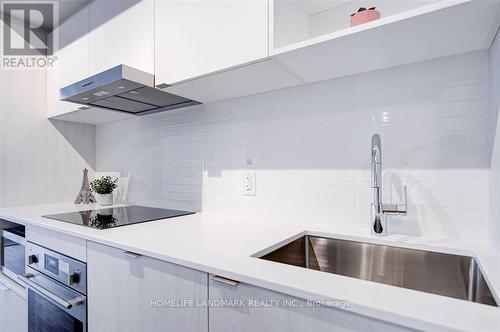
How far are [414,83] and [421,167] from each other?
0.99ft

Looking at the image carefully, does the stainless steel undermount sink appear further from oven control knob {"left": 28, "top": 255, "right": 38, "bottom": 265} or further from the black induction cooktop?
oven control knob {"left": 28, "top": 255, "right": 38, "bottom": 265}

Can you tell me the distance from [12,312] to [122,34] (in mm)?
1588

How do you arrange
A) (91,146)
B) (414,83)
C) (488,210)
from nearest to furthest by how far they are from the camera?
(488,210) → (414,83) → (91,146)

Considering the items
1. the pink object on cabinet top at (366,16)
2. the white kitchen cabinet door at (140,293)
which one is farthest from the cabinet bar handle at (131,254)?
the pink object on cabinet top at (366,16)

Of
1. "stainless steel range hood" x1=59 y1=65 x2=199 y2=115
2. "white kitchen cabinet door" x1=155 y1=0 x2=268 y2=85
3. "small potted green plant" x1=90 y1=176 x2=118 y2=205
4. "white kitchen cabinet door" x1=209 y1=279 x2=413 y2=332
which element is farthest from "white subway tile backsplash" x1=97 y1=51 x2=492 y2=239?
"white kitchen cabinet door" x1=209 y1=279 x2=413 y2=332

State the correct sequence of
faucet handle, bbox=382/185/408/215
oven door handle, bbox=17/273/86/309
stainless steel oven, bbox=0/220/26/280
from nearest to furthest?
faucet handle, bbox=382/185/408/215, oven door handle, bbox=17/273/86/309, stainless steel oven, bbox=0/220/26/280

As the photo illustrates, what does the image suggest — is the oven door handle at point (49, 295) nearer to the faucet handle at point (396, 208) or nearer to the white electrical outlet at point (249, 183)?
the white electrical outlet at point (249, 183)

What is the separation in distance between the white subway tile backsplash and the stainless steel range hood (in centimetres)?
15

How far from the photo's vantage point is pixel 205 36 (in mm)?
→ 1116

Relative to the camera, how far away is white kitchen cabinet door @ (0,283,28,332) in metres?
1.44

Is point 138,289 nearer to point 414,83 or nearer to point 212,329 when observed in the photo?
point 212,329

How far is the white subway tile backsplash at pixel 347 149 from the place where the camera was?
0.93 meters

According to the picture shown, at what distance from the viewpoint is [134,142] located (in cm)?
198

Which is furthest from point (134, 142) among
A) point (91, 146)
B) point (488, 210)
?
point (488, 210)
